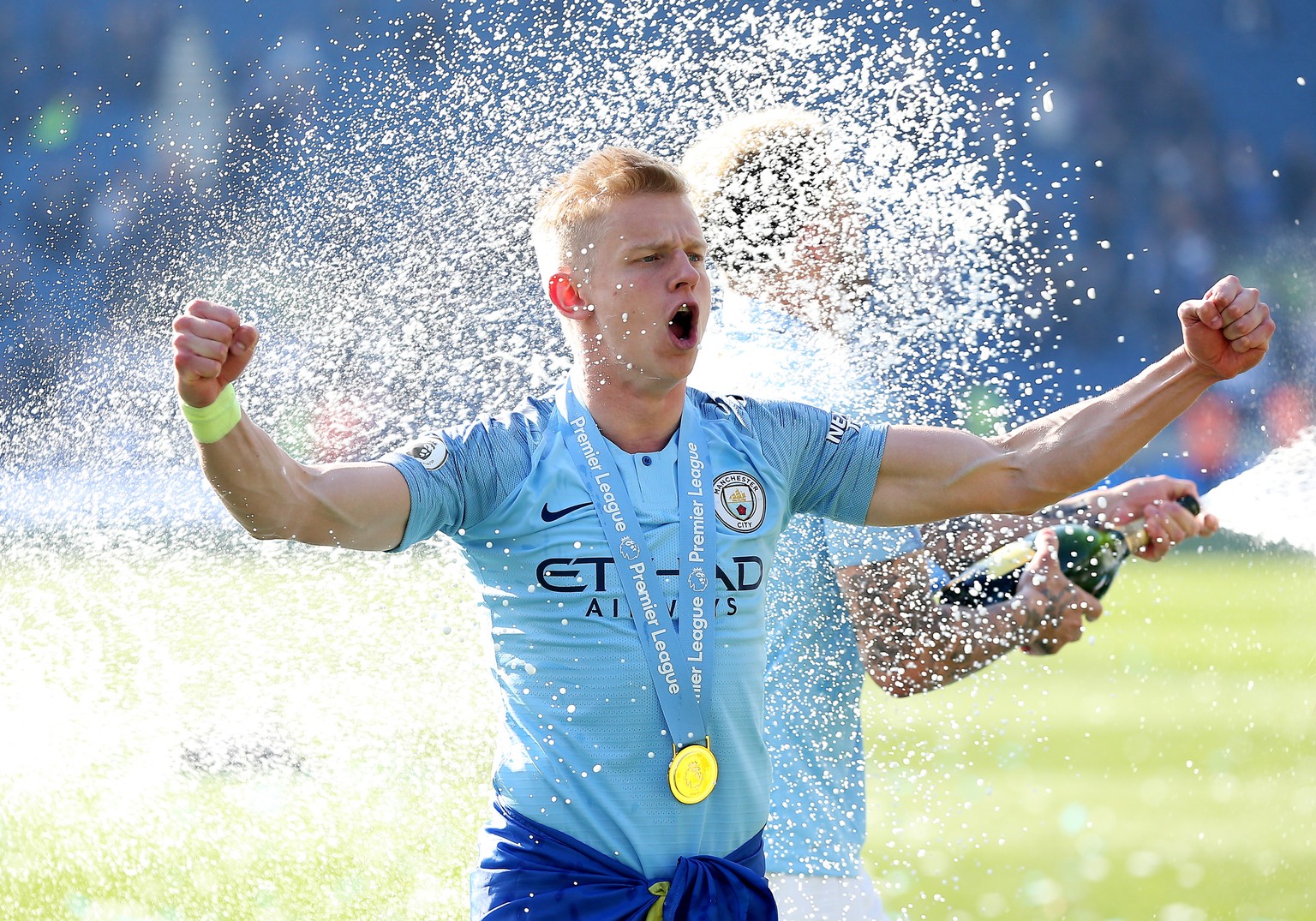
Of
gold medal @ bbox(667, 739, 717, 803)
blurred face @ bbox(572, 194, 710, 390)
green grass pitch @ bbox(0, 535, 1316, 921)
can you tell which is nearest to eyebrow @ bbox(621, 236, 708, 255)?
blurred face @ bbox(572, 194, 710, 390)

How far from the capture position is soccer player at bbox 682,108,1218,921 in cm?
265

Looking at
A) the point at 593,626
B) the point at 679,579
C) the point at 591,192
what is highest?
the point at 591,192

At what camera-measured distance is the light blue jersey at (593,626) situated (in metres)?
2.28

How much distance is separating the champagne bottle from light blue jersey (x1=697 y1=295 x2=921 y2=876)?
1.09ft

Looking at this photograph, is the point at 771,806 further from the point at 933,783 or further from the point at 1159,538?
the point at 933,783

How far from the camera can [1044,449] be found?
260cm

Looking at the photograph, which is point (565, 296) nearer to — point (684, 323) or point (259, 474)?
point (684, 323)

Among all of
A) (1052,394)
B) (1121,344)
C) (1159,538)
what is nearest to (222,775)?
(1159,538)

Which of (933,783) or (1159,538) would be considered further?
(933,783)

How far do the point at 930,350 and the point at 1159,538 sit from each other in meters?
0.93

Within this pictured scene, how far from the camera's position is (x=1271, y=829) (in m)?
6.14

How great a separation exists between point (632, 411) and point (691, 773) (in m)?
0.64

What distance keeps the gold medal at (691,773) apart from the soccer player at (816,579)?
1.41ft

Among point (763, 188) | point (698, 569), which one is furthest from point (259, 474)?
point (763, 188)
